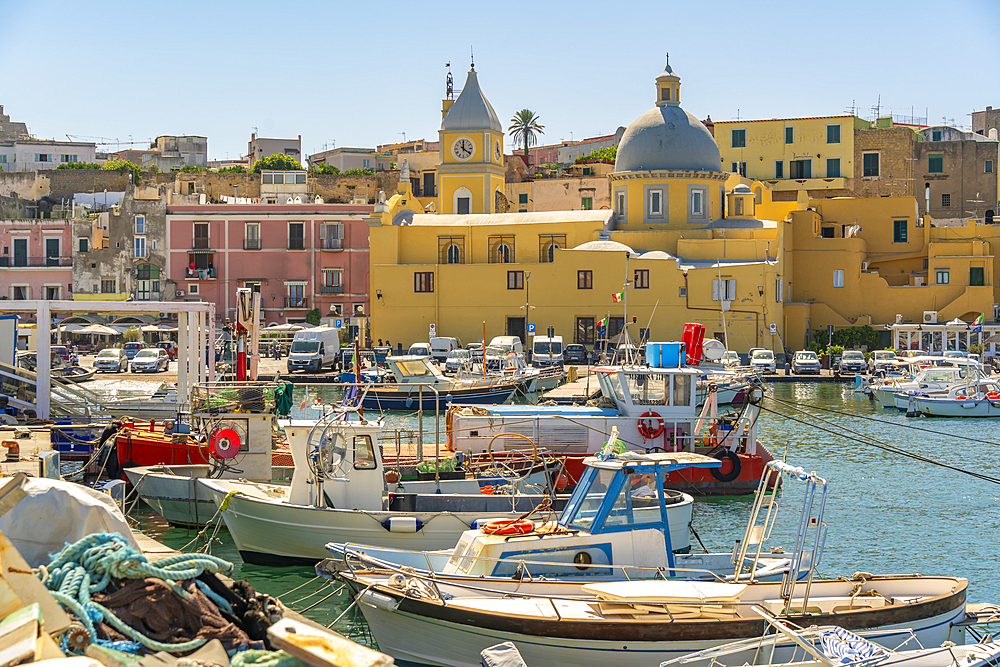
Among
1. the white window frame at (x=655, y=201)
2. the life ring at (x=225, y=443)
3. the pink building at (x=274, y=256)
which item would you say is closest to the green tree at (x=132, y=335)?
the pink building at (x=274, y=256)

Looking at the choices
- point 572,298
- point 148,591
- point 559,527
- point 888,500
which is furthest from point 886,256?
point 148,591

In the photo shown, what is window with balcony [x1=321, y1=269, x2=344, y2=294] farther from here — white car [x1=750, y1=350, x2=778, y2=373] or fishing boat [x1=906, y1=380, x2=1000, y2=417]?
fishing boat [x1=906, y1=380, x2=1000, y2=417]

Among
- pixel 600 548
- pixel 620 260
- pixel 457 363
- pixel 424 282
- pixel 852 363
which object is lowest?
pixel 600 548

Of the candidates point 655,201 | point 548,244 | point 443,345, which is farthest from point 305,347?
point 655,201

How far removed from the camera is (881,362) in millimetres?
44031

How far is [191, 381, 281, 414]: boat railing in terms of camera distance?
20141 mm

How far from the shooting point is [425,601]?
38.3ft

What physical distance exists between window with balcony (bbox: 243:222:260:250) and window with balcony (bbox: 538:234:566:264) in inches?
702

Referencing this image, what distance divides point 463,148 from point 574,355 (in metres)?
20.0

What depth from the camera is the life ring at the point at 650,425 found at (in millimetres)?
21703

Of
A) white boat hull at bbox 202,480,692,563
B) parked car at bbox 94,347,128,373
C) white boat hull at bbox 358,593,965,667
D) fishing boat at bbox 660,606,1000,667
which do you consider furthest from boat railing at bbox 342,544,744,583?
parked car at bbox 94,347,128,373

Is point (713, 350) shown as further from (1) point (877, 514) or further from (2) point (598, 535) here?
(2) point (598, 535)

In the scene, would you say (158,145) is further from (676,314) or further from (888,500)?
(888,500)

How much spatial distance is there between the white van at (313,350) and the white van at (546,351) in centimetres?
910
